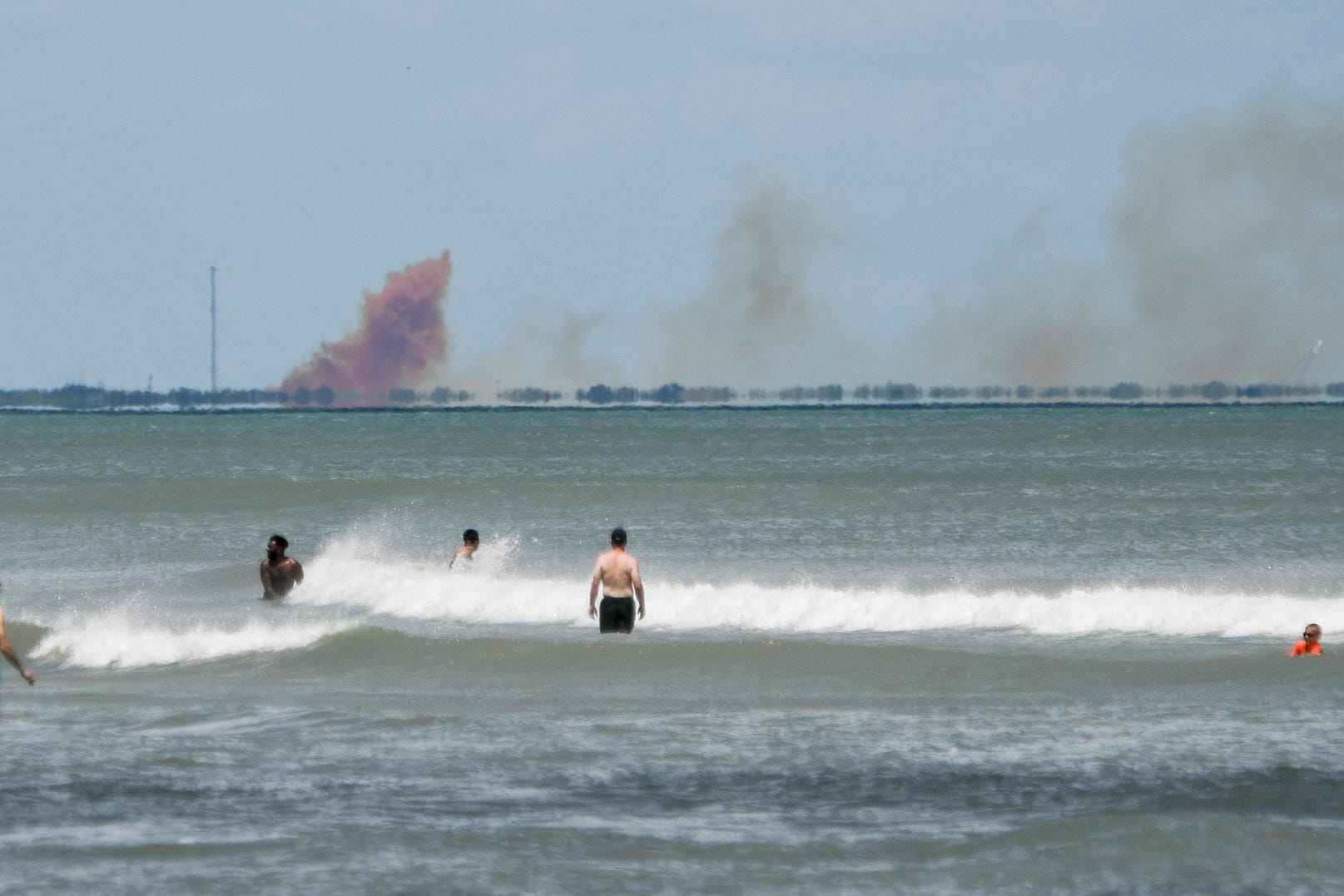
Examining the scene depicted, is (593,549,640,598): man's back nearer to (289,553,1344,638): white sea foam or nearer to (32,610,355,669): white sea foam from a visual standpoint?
(32,610,355,669): white sea foam

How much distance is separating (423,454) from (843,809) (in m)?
77.2

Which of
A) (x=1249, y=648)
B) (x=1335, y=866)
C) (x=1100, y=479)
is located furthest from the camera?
(x=1100, y=479)

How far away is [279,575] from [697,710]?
1193 cm

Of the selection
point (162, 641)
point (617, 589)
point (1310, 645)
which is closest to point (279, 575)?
point (162, 641)

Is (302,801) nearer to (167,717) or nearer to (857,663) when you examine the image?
(167,717)

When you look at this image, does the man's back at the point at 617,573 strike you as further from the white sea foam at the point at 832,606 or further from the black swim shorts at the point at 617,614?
the white sea foam at the point at 832,606

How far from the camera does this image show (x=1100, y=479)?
5572cm

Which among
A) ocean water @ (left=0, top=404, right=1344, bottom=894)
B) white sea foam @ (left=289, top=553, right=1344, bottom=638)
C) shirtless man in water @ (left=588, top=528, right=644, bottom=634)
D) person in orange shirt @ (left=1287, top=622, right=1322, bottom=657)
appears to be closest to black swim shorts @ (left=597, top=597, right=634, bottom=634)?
shirtless man in water @ (left=588, top=528, right=644, bottom=634)

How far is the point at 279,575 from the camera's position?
23844 mm

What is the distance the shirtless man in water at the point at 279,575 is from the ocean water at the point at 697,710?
24cm

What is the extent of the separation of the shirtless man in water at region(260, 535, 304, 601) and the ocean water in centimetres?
24

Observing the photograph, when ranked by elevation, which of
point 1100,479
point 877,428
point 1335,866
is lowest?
point 1335,866

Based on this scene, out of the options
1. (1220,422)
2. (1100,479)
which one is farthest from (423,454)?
(1220,422)

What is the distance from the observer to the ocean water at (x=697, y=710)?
8.83m
